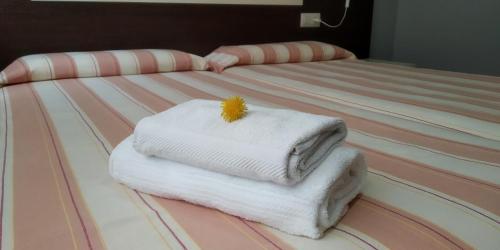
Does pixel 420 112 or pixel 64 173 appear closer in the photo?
pixel 64 173

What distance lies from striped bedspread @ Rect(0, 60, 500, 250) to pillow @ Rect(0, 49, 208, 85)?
0.21 feet

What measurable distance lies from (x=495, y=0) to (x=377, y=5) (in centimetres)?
78

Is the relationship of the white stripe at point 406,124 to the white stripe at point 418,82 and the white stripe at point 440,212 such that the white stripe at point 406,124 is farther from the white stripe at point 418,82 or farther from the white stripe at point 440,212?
the white stripe at point 418,82

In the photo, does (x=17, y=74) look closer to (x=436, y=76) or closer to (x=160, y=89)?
(x=160, y=89)

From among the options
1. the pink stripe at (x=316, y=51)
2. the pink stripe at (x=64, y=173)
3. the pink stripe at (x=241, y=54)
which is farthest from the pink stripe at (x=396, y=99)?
the pink stripe at (x=64, y=173)

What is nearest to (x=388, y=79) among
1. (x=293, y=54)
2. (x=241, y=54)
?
(x=293, y=54)

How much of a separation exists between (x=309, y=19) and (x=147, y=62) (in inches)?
51.0

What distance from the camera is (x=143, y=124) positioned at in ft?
2.04

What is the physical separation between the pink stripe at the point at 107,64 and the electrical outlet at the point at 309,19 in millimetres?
1358

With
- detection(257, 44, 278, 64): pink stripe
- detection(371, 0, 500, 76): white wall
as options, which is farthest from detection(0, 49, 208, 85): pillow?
detection(371, 0, 500, 76): white wall

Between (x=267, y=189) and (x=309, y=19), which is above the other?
(x=309, y=19)

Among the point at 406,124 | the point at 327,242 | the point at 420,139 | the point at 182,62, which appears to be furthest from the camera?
the point at 182,62

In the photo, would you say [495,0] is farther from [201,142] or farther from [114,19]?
[201,142]

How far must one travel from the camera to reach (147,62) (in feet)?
5.68
